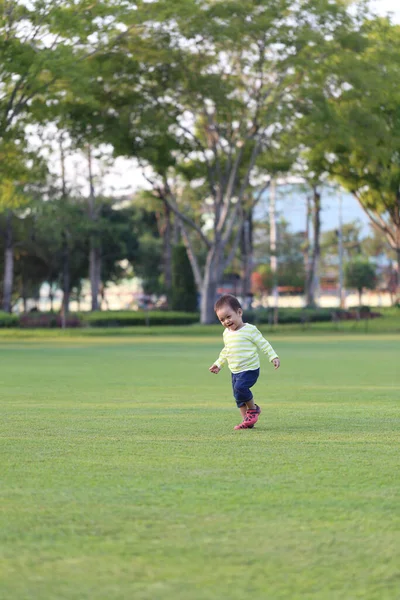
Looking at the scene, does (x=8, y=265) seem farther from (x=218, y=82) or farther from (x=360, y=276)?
(x=360, y=276)

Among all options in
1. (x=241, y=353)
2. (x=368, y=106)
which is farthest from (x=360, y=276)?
(x=241, y=353)

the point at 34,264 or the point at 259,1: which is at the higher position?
the point at 259,1

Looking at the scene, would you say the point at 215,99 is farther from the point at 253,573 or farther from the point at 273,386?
the point at 253,573

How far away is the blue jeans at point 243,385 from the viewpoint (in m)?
11.7

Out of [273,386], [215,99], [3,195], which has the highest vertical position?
[215,99]

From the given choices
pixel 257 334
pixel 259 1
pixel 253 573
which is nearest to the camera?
pixel 253 573

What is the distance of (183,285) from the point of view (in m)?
68.0

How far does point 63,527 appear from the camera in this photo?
6.29 meters

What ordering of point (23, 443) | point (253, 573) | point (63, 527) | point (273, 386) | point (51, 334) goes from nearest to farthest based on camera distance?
1. point (253, 573)
2. point (63, 527)
3. point (23, 443)
4. point (273, 386)
5. point (51, 334)

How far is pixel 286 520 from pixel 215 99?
140 feet

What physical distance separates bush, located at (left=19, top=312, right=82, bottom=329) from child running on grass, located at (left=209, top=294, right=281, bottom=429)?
150 ft

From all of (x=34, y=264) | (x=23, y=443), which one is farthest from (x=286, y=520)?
(x=34, y=264)

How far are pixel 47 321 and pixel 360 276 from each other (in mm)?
49488

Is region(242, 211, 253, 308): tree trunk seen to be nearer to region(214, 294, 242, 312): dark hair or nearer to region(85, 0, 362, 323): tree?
region(85, 0, 362, 323): tree
